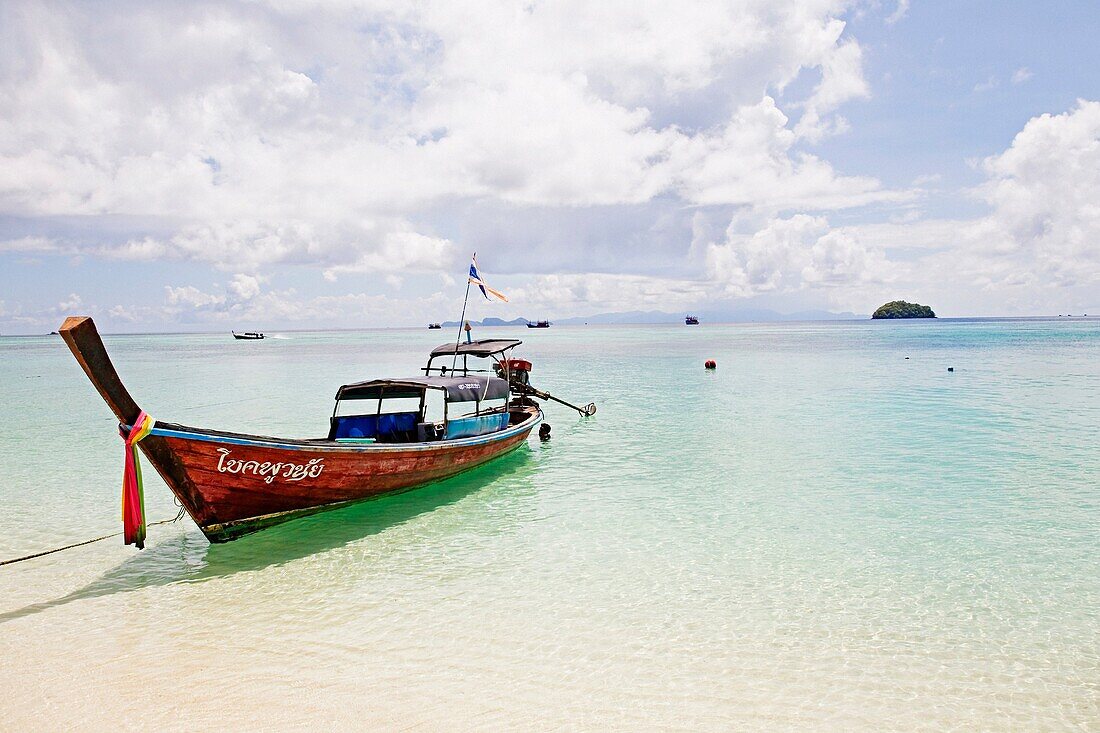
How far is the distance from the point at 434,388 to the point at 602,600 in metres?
7.58

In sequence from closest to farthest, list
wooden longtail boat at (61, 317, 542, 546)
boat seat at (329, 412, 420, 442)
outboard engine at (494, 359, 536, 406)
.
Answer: wooden longtail boat at (61, 317, 542, 546)
boat seat at (329, 412, 420, 442)
outboard engine at (494, 359, 536, 406)

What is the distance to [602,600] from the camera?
9.96 m

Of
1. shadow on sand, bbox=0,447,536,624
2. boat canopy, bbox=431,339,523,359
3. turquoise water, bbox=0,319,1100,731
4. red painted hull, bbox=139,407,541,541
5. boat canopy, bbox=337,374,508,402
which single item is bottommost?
turquoise water, bbox=0,319,1100,731

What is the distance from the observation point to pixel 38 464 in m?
20.4

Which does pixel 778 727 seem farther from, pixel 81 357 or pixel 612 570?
pixel 81 357

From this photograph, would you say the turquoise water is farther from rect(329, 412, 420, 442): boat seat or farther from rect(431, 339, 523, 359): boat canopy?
rect(431, 339, 523, 359): boat canopy

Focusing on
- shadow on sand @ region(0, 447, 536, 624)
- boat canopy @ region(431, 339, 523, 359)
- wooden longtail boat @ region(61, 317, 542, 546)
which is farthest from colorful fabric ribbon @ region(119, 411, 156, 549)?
boat canopy @ region(431, 339, 523, 359)

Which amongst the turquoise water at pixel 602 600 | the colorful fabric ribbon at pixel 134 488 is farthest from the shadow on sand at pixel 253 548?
the colorful fabric ribbon at pixel 134 488

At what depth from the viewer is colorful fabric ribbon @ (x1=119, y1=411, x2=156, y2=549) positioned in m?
9.72

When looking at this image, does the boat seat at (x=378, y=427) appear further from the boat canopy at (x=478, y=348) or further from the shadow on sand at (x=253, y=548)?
the boat canopy at (x=478, y=348)

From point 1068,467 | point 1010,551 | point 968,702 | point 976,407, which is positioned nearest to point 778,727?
point 968,702

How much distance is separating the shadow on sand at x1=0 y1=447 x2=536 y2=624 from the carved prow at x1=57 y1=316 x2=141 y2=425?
3019mm

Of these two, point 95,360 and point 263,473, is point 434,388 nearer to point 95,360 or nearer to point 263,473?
point 263,473

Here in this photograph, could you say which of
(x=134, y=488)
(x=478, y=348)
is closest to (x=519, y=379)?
(x=478, y=348)
